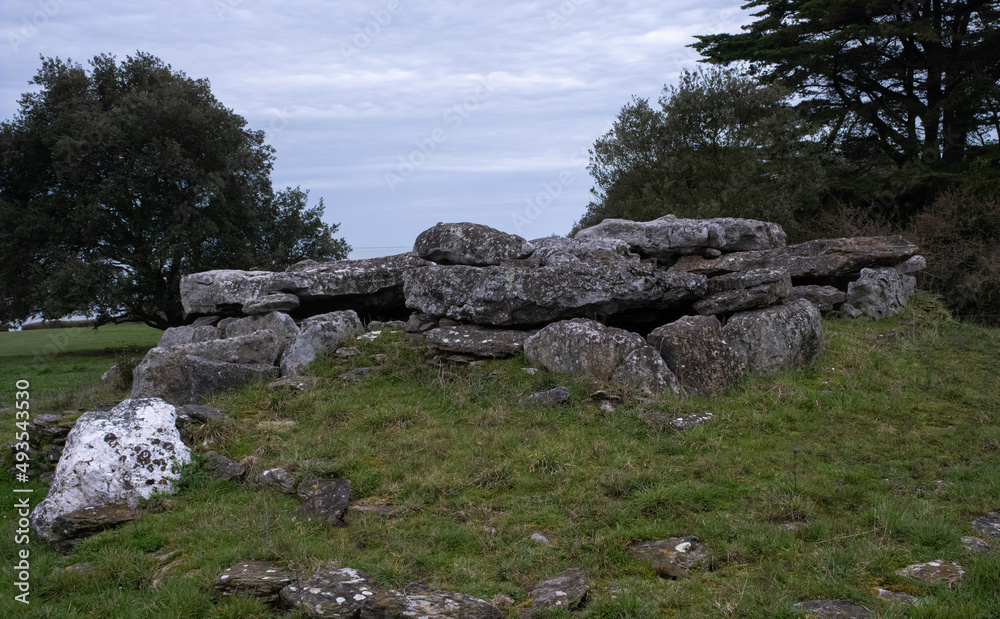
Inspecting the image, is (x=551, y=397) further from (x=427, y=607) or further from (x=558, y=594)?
(x=427, y=607)

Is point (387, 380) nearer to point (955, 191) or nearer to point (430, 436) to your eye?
point (430, 436)

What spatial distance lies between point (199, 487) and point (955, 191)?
22634 millimetres

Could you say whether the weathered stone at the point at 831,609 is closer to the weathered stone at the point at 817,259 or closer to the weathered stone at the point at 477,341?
the weathered stone at the point at 477,341

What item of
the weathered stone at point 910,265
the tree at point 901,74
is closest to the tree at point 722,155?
the tree at point 901,74

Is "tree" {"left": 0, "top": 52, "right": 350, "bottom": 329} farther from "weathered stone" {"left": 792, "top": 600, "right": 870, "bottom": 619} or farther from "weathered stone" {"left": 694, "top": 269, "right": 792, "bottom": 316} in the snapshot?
"weathered stone" {"left": 792, "top": 600, "right": 870, "bottom": 619}

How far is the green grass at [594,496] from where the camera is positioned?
19.2 ft

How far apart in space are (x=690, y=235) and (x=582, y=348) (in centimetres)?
625

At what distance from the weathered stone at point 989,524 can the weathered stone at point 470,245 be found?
8.67 metres

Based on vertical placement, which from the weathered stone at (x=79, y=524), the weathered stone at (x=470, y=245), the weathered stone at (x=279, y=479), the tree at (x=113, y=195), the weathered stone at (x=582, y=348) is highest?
the tree at (x=113, y=195)

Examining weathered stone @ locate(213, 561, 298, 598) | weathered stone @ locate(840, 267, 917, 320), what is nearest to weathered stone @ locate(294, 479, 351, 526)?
weathered stone @ locate(213, 561, 298, 598)

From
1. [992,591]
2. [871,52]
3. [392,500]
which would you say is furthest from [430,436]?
[871,52]

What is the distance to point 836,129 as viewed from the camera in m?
27.2

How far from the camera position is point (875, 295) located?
15148 millimetres

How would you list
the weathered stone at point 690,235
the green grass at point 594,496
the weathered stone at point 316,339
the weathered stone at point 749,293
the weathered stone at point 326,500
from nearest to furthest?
the green grass at point 594,496, the weathered stone at point 326,500, the weathered stone at point 749,293, the weathered stone at point 316,339, the weathered stone at point 690,235
